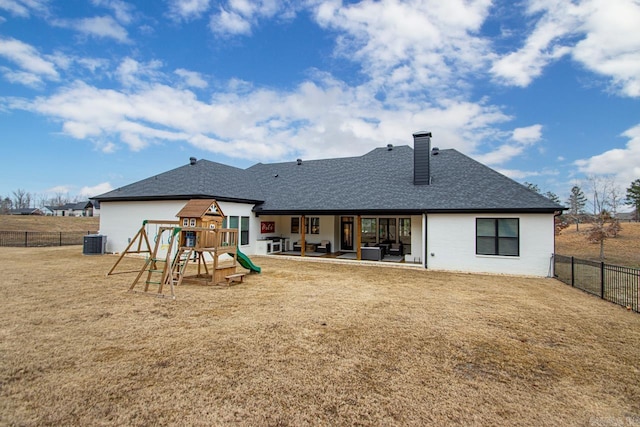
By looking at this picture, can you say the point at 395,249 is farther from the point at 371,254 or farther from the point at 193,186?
the point at 193,186

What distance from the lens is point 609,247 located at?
24016 millimetres

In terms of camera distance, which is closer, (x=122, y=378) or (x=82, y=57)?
(x=122, y=378)

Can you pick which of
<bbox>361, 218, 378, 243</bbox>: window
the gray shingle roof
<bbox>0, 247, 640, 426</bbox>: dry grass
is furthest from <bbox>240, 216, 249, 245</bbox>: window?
<bbox>0, 247, 640, 426</bbox>: dry grass

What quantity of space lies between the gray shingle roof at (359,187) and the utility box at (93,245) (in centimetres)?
197

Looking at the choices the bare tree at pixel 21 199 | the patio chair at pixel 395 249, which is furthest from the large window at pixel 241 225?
the bare tree at pixel 21 199

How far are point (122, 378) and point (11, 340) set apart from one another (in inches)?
98.4

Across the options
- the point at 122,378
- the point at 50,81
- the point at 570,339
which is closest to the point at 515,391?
the point at 570,339

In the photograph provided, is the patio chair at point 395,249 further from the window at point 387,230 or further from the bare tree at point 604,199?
the bare tree at point 604,199

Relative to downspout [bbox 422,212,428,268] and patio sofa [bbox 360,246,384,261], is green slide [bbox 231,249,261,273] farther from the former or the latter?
downspout [bbox 422,212,428,268]

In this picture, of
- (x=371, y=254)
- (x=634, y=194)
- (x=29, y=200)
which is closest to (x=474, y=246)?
(x=371, y=254)

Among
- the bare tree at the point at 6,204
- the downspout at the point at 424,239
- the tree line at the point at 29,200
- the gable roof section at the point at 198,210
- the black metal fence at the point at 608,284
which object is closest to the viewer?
the black metal fence at the point at 608,284

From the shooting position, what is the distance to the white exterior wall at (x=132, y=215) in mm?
13898

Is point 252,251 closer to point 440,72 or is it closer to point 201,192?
point 201,192

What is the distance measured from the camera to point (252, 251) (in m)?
15.9
